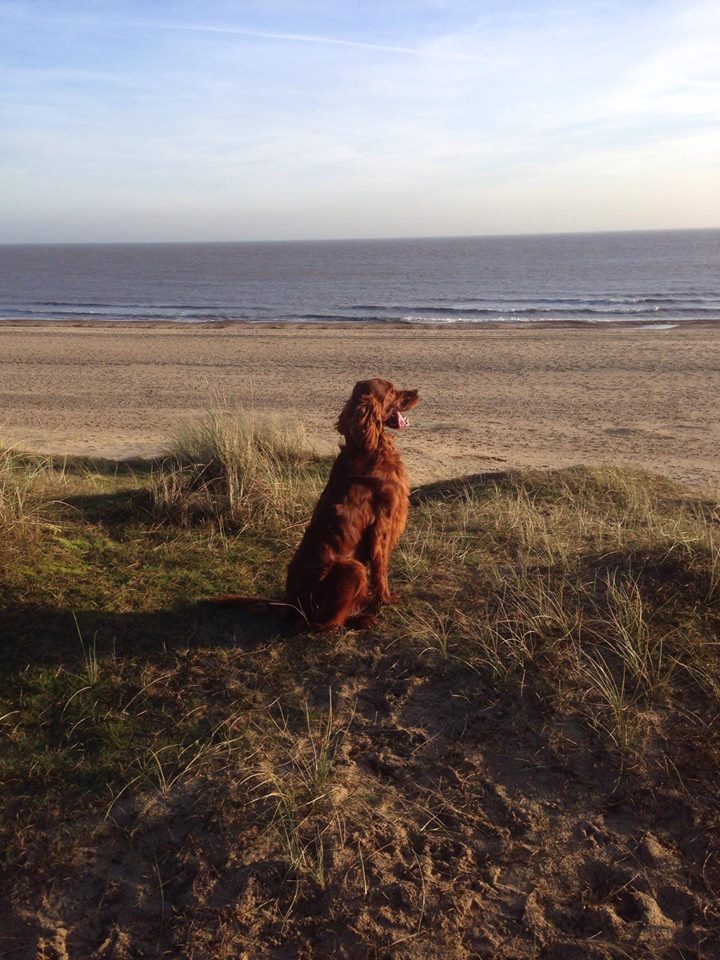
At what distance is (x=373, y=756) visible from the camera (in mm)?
3393

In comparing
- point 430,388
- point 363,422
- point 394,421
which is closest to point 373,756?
point 363,422

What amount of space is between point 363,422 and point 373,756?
173 cm

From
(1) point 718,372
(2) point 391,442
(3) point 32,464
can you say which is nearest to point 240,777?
(2) point 391,442

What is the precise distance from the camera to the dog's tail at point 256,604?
4.34 meters

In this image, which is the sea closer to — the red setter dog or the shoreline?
the shoreline

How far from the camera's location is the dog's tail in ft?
14.2

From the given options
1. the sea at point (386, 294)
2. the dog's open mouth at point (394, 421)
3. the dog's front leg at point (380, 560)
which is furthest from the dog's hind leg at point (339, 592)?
the sea at point (386, 294)

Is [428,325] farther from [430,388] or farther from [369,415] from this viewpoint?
[369,415]

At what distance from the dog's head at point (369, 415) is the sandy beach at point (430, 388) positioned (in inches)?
176

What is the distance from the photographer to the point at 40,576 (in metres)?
4.84

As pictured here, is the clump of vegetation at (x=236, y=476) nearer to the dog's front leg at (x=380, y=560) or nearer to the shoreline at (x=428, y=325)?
the dog's front leg at (x=380, y=560)

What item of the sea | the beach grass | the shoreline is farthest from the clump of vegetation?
the sea

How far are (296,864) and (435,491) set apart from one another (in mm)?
4860

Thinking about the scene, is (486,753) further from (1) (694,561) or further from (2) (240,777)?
(1) (694,561)
